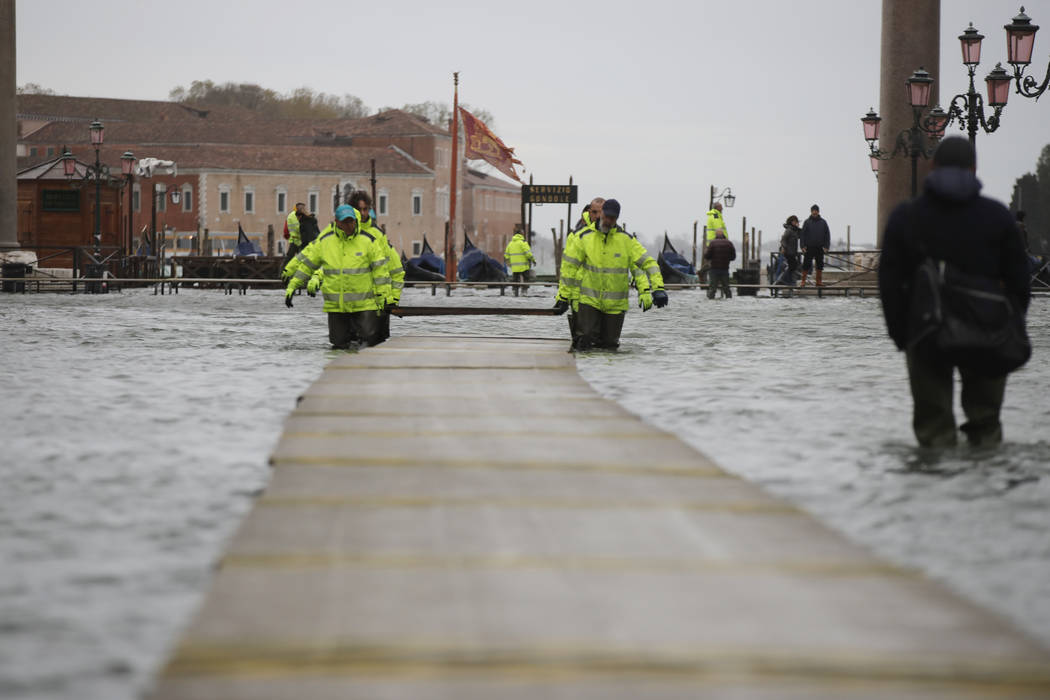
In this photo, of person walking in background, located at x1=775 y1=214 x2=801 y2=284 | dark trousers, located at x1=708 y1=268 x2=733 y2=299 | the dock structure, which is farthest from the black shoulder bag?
person walking in background, located at x1=775 y1=214 x2=801 y2=284

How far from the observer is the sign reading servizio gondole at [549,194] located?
40469mm

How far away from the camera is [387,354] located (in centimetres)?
1223

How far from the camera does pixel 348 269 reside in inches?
549

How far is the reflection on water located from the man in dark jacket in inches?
14.2

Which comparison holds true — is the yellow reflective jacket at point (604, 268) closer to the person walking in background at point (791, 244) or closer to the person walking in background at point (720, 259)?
the person walking in background at point (720, 259)

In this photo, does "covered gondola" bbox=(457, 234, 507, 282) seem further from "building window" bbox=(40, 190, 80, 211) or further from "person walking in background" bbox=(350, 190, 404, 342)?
"person walking in background" bbox=(350, 190, 404, 342)

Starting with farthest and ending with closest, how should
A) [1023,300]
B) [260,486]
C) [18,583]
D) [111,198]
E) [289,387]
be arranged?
[111,198] → [289,387] → [1023,300] → [260,486] → [18,583]

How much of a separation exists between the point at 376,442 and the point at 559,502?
1.82 meters

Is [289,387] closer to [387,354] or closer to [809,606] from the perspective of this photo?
[387,354]

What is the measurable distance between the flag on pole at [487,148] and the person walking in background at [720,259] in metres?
9.19

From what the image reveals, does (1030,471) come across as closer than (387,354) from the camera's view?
Yes

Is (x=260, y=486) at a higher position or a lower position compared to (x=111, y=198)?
lower

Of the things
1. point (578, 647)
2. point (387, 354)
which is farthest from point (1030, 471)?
point (387, 354)

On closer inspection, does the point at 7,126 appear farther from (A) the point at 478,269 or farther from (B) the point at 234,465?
(B) the point at 234,465
